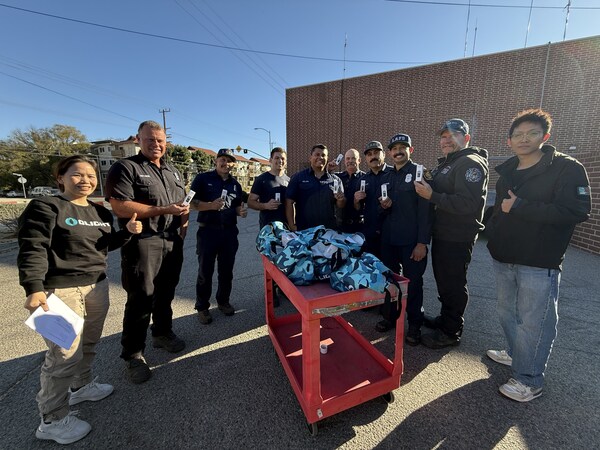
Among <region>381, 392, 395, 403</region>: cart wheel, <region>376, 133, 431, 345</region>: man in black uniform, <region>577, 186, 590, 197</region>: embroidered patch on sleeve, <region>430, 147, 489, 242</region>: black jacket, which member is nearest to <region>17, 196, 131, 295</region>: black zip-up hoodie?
<region>381, 392, 395, 403</region>: cart wheel

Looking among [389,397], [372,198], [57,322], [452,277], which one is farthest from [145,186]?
[452,277]

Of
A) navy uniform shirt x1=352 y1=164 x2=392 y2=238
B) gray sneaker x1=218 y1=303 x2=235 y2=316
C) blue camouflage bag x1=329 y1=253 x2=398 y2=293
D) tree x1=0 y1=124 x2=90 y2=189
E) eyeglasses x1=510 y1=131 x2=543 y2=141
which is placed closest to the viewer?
blue camouflage bag x1=329 y1=253 x2=398 y2=293

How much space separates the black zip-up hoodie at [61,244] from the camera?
5.09 feet

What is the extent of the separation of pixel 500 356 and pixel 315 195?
101 inches

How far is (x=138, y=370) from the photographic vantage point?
2.32 metres

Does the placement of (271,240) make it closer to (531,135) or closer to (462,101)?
(531,135)

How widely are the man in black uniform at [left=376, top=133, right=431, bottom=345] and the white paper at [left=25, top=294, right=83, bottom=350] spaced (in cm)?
267

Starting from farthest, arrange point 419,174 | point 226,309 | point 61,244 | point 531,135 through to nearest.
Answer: point 226,309 < point 419,174 < point 531,135 < point 61,244

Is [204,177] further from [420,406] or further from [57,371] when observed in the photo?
[420,406]

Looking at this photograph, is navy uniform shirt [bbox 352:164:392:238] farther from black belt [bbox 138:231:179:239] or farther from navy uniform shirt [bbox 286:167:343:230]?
black belt [bbox 138:231:179:239]

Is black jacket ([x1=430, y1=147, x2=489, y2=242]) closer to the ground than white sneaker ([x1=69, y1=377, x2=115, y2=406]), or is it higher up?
higher up

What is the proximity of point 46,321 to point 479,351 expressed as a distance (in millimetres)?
3675

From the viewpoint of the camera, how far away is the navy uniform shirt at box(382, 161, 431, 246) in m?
2.60

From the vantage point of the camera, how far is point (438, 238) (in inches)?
103
